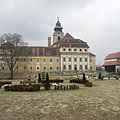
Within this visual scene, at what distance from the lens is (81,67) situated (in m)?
56.6

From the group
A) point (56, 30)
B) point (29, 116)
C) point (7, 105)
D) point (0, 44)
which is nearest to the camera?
point (29, 116)

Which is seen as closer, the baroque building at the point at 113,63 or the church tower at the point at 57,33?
the baroque building at the point at 113,63

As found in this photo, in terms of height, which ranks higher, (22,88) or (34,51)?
(34,51)

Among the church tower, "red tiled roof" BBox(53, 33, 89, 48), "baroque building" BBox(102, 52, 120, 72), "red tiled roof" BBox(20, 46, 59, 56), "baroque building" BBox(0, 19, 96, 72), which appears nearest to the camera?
"baroque building" BBox(102, 52, 120, 72)

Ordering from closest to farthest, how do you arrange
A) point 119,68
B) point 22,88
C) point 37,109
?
1. point 37,109
2. point 22,88
3. point 119,68

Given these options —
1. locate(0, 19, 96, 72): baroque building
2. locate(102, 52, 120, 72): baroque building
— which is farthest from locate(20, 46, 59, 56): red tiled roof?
locate(102, 52, 120, 72): baroque building

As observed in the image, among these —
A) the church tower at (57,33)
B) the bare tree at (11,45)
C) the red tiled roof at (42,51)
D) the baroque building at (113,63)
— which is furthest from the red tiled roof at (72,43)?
the bare tree at (11,45)

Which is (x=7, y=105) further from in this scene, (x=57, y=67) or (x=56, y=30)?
(x=56, y=30)

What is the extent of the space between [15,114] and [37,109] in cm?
118

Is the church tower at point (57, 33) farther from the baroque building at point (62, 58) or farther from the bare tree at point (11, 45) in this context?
the bare tree at point (11, 45)

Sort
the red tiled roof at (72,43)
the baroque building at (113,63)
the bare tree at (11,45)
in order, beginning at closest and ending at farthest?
the bare tree at (11,45) → the baroque building at (113,63) → the red tiled roof at (72,43)

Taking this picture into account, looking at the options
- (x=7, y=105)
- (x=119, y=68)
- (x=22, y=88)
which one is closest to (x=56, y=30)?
(x=119, y=68)

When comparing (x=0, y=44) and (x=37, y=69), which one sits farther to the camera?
(x=37, y=69)

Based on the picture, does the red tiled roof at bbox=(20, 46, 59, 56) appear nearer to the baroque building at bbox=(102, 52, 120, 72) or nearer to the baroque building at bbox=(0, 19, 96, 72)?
the baroque building at bbox=(0, 19, 96, 72)
